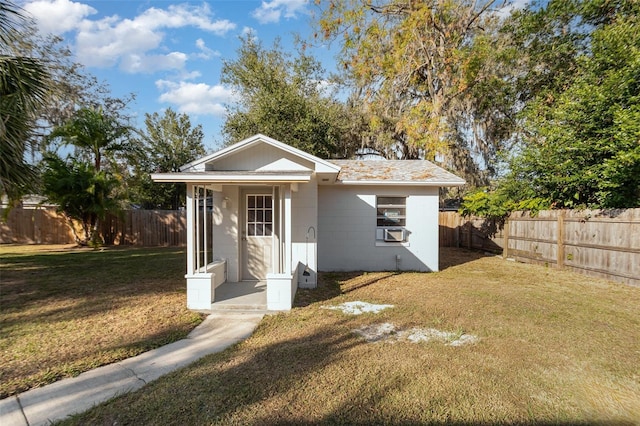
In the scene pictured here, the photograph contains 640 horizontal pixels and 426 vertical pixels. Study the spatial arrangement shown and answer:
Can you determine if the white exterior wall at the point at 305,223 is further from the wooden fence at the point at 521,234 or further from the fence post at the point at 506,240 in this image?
the fence post at the point at 506,240

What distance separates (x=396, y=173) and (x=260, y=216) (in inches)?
193

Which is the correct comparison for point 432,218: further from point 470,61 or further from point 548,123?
point 470,61

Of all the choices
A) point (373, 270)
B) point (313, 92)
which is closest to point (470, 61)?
point (313, 92)

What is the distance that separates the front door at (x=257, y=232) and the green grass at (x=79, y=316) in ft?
5.28

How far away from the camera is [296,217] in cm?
785

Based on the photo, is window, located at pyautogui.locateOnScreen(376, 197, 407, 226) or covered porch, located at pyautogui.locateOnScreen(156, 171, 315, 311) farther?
window, located at pyautogui.locateOnScreen(376, 197, 407, 226)

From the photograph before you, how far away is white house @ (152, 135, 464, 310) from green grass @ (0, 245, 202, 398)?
107 cm

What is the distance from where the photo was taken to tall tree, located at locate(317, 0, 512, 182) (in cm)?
1633

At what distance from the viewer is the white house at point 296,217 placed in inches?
245

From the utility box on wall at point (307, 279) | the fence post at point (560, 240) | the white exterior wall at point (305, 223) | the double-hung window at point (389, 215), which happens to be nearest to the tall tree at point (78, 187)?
the white exterior wall at point (305, 223)

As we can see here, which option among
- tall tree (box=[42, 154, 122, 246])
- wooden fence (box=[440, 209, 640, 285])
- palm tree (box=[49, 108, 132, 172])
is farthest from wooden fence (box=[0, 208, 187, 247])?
wooden fence (box=[440, 209, 640, 285])

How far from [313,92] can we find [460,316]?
54.4 feet

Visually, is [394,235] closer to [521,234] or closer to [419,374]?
[521,234]

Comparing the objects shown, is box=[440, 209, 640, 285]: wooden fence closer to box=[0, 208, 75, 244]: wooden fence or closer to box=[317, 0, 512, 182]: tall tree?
box=[317, 0, 512, 182]: tall tree
